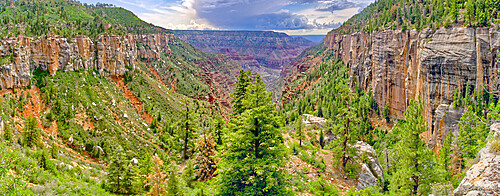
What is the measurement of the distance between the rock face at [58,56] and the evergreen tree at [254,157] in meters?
45.5

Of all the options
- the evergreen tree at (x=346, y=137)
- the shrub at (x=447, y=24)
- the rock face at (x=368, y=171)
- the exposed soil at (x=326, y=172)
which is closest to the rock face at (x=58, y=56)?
the exposed soil at (x=326, y=172)

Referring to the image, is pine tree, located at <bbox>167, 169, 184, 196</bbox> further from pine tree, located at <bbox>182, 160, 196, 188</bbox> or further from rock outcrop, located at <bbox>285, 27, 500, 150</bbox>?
rock outcrop, located at <bbox>285, 27, 500, 150</bbox>

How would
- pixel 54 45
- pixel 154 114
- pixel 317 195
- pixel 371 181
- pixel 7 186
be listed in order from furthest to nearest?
pixel 154 114 → pixel 54 45 → pixel 371 181 → pixel 317 195 → pixel 7 186

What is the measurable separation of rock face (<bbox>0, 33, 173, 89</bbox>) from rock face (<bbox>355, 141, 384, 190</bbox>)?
52.3 meters

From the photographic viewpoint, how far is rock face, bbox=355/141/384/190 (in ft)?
71.4

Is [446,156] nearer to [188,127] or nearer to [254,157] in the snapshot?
[254,157]

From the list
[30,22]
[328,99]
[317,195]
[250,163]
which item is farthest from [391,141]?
[30,22]

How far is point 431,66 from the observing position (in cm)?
5238

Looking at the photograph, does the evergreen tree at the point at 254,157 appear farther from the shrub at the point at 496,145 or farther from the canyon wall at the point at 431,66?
the canyon wall at the point at 431,66

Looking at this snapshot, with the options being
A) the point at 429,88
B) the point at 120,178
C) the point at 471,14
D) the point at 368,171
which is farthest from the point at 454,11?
the point at 120,178

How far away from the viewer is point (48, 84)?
47094 millimetres

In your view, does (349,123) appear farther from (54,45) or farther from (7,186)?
(54,45)

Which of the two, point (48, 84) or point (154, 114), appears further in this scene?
point (154, 114)

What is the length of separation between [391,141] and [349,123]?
Result: 41.8 meters
